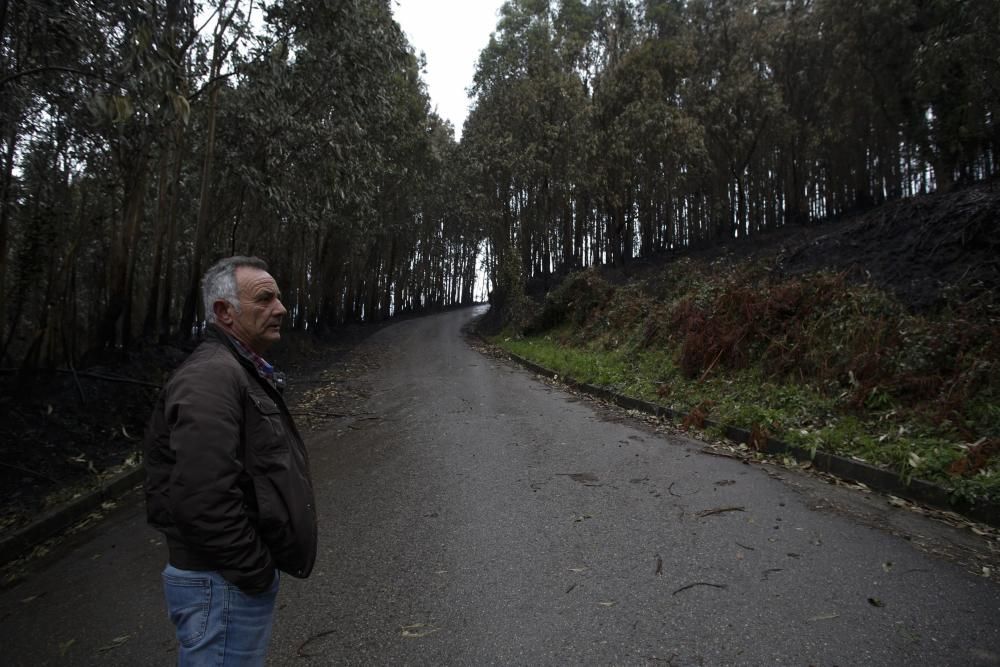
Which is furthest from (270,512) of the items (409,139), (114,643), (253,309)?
(409,139)

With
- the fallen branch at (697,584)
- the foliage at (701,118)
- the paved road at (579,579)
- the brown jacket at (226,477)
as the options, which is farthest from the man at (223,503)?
the foliage at (701,118)

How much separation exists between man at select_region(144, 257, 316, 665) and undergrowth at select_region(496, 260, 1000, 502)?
499 centimetres

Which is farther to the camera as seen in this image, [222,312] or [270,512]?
[222,312]

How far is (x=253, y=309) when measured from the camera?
6.71ft

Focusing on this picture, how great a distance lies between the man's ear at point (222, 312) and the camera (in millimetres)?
2008

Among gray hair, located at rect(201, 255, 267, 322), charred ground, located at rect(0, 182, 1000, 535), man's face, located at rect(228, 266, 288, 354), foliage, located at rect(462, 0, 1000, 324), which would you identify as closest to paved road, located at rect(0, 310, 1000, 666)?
charred ground, located at rect(0, 182, 1000, 535)

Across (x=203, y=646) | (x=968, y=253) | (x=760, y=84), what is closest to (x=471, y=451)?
(x=203, y=646)

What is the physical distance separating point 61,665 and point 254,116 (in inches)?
425

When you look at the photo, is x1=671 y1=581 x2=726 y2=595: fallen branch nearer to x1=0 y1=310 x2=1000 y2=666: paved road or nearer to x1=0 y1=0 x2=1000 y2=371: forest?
x1=0 y1=310 x2=1000 y2=666: paved road

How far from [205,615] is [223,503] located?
1.30 feet

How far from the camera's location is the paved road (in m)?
2.78

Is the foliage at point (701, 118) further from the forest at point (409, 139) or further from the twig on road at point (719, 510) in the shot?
the twig on road at point (719, 510)

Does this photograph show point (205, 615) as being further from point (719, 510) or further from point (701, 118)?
point (701, 118)

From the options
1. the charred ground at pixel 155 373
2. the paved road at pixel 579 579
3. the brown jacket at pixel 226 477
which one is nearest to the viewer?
the brown jacket at pixel 226 477
